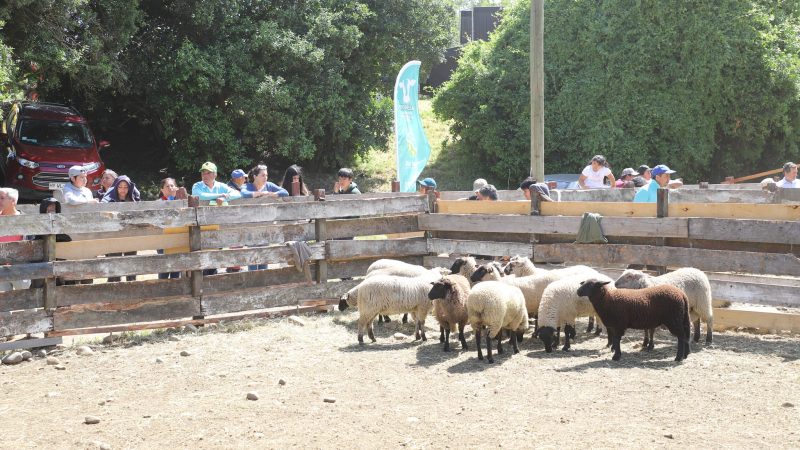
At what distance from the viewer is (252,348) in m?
9.23

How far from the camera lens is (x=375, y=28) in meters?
27.3

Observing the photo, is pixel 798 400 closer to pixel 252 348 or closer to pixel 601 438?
pixel 601 438

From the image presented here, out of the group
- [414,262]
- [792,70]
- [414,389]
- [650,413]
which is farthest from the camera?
[792,70]

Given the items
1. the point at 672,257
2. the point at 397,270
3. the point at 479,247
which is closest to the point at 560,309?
the point at 672,257

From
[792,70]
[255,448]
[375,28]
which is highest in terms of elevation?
[375,28]

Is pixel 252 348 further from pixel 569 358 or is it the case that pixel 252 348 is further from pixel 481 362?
pixel 569 358

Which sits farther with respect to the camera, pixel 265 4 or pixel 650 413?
pixel 265 4

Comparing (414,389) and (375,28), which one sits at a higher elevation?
(375,28)

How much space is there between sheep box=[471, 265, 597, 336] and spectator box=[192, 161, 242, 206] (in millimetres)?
4244

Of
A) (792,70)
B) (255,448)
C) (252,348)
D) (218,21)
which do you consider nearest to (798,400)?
(255,448)

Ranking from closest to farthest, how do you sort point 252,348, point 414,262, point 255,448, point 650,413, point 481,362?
point 255,448, point 650,413, point 481,362, point 252,348, point 414,262

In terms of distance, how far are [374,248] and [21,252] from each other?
175 inches

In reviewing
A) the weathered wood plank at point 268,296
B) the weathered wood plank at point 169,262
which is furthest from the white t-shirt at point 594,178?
the weathered wood plank at point 169,262

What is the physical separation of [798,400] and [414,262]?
20.7 ft
